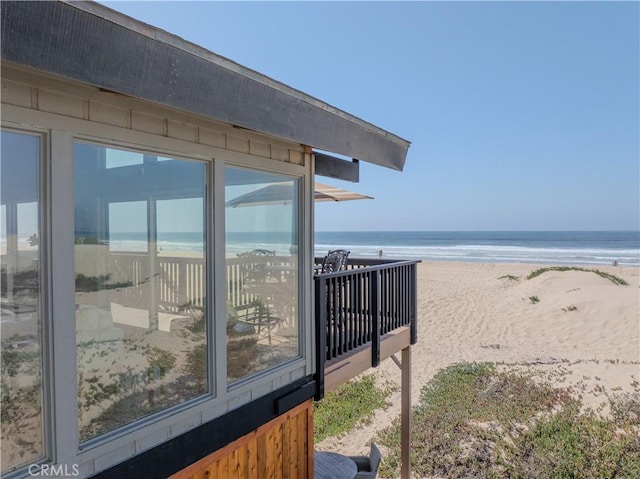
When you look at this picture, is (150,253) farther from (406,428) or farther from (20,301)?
(406,428)

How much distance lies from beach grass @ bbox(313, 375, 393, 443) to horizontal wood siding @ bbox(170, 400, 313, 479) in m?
4.12

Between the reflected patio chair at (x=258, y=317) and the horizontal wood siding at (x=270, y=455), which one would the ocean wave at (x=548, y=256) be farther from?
the reflected patio chair at (x=258, y=317)

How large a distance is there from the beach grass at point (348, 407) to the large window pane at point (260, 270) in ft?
15.8

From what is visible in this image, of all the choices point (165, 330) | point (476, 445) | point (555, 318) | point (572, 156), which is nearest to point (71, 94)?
point (165, 330)

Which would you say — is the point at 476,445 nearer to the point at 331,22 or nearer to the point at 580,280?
the point at 331,22

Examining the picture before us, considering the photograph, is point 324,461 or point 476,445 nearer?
point 324,461

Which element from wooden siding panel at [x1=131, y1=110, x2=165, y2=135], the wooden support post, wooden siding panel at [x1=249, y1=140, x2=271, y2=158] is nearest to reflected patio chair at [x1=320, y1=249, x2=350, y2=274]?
the wooden support post

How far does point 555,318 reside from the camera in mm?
13492

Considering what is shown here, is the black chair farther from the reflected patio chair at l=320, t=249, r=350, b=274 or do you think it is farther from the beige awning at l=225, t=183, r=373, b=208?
the beige awning at l=225, t=183, r=373, b=208

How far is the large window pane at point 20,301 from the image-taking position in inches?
59.3

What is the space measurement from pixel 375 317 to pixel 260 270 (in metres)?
1.77

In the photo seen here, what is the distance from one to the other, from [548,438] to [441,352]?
15.3 feet

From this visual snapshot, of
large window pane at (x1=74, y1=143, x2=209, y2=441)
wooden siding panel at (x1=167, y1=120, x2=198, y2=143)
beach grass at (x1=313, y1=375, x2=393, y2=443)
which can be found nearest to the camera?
large window pane at (x1=74, y1=143, x2=209, y2=441)

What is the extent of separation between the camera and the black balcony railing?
3320mm
